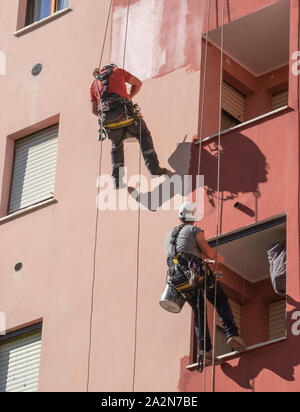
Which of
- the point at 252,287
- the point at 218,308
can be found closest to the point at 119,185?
the point at 252,287

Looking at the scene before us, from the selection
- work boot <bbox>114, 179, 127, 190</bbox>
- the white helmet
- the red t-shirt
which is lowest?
the white helmet

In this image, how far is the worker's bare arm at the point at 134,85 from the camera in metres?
22.6

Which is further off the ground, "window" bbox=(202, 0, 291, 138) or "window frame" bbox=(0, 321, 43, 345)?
"window" bbox=(202, 0, 291, 138)

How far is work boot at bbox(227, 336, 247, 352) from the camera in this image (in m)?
20.2

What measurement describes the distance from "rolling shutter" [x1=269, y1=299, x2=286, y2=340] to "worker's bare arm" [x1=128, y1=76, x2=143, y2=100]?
11.8 ft

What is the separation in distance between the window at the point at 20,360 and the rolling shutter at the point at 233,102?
431 cm

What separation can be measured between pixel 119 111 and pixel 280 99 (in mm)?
2816

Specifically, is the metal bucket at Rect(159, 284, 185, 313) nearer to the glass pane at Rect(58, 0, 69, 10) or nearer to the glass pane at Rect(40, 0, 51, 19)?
the glass pane at Rect(58, 0, 69, 10)

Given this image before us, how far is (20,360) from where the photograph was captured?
75.0 ft

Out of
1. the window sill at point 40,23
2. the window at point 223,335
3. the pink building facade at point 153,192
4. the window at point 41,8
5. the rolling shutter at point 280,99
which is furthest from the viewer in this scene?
the window at point 41,8

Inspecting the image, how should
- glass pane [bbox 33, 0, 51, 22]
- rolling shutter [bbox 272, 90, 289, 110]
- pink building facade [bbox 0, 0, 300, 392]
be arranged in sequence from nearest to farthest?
1. pink building facade [bbox 0, 0, 300, 392]
2. rolling shutter [bbox 272, 90, 289, 110]
3. glass pane [bbox 33, 0, 51, 22]

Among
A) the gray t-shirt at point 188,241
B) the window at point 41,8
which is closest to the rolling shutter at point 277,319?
the gray t-shirt at point 188,241

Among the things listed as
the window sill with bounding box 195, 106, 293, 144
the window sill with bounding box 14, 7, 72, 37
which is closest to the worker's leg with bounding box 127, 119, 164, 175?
the window sill with bounding box 195, 106, 293, 144

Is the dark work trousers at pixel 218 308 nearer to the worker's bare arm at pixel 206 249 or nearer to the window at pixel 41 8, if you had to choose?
the worker's bare arm at pixel 206 249
